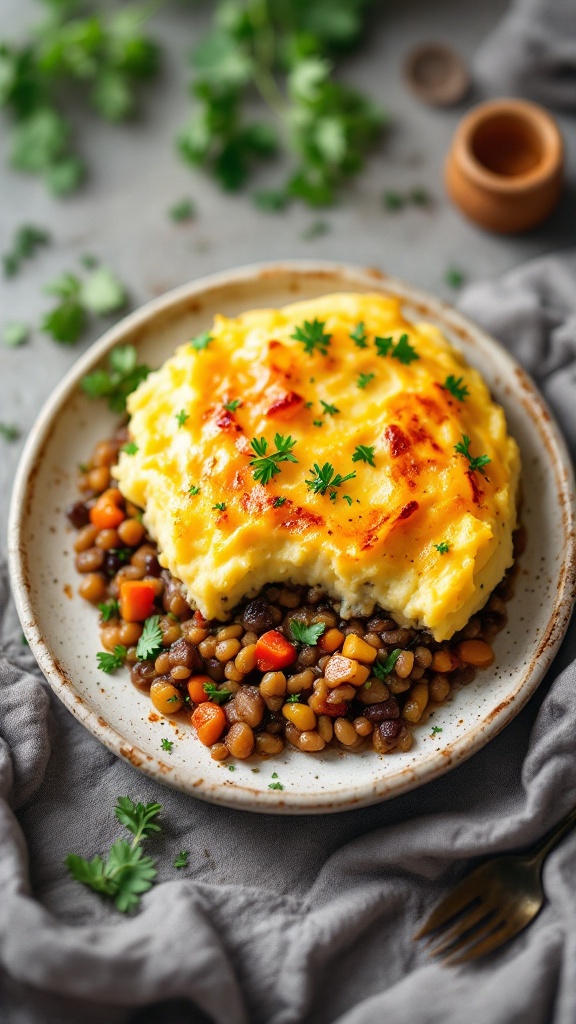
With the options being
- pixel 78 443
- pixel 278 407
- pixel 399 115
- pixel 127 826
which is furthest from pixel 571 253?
pixel 127 826

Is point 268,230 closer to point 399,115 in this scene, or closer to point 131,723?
point 399,115

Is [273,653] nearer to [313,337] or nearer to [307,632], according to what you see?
[307,632]

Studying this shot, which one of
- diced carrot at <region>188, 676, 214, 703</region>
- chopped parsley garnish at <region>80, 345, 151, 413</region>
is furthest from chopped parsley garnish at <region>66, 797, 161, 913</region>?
chopped parsley garnish at <region>80, 345, 151, 413</region>

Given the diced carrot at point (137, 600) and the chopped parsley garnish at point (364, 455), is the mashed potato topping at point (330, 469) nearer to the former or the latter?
A: the chopped parsley garnish at point (364, 455)

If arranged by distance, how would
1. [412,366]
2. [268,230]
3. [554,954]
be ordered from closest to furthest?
[554,954], [412,366], [268,230]

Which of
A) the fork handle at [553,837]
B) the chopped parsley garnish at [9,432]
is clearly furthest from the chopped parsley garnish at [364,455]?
the chopped parsley garnish at [9,432]

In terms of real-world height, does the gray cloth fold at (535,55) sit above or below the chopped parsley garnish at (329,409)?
above

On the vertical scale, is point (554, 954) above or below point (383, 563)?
below
